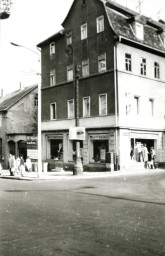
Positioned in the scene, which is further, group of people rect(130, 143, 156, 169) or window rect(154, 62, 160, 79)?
window rect(154, 62, 160, 79)

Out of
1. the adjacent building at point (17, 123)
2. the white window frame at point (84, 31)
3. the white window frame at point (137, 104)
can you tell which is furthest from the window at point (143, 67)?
the adjacent building at point (17, 123)

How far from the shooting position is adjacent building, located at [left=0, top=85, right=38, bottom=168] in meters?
36.1

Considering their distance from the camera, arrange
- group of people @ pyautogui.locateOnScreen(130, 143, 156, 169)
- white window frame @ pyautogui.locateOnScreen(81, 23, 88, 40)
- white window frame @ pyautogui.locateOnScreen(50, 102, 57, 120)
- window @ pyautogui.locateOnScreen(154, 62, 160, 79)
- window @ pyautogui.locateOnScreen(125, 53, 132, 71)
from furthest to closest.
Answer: white window frame @ pyautogui.locateOnScreen(50, 102, 57, 120), window @ pyautogui.locateOnScreen(154, 62, 160, 79), white window frame @ pyautogui.locateOnScreen(81, 23, 88, 40), window @ pyautogui.locateOnScreen(125, 53, 132, 71), group of people @ pyautogui.locateOnScreen(130, 143, 156, 169)

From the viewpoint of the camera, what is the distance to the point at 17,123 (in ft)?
128

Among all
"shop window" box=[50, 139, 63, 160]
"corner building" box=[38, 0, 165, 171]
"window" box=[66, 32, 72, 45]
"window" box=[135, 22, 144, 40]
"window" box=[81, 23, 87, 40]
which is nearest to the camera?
"corner building" box=[38, 0, 165, 171]

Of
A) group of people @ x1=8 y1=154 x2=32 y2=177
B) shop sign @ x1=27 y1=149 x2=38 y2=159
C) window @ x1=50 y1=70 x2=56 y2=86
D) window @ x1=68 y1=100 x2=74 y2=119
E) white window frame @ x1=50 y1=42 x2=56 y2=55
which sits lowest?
group of people @ x1=8 y1=154 x2=32 y2=177

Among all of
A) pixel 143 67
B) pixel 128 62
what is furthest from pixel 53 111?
pixel 143 67

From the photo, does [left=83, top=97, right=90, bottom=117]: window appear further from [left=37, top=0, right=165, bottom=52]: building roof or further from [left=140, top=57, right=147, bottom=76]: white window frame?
[left=37, top=0, right=165, bottom=52]: building roof

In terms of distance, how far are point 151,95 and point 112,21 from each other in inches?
285

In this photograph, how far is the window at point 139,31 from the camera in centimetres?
2903

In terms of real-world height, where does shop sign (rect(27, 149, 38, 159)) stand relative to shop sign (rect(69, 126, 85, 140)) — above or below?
below

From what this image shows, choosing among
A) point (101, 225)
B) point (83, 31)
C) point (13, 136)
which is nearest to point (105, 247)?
point (101, 225)

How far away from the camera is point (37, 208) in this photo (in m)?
9.58

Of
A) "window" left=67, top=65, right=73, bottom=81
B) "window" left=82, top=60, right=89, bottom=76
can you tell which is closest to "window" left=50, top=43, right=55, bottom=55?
"window" left=67, top=65, right=73, bottom=81
